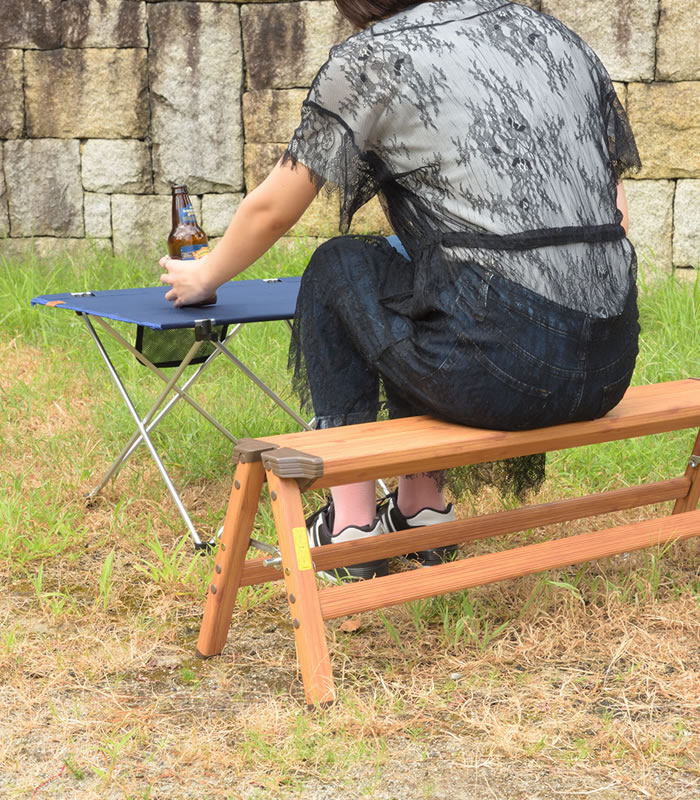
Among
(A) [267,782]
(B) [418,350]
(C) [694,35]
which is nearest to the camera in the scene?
(A) [267,782]

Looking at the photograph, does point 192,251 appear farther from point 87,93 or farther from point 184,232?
point 87,93

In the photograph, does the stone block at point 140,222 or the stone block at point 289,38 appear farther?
the stone block at point 140,222

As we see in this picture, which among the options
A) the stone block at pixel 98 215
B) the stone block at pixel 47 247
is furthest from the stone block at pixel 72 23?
the stone block at pixel 47 247

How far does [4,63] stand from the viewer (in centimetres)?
609

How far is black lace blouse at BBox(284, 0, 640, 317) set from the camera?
2141 millimetres

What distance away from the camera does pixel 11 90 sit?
6117 mm

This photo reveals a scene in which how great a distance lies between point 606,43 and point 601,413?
11.9ft

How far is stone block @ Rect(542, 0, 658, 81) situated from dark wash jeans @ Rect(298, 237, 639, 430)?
3.42 meters

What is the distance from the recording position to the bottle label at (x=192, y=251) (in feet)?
10.6

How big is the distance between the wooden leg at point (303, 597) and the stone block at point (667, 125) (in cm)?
397

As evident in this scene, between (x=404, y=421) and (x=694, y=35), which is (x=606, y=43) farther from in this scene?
(x=404, y=421)

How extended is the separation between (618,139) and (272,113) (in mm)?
3677

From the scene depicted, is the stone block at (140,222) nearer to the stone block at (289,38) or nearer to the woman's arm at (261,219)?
the stone block at (289,38)

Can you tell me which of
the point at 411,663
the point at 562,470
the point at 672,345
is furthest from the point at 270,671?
the point at 672,345
